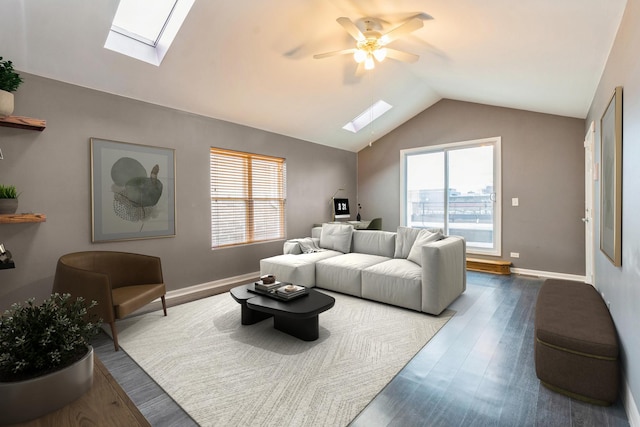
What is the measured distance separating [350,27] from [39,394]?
3.01 meters

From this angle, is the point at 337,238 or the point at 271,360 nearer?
the point at 271,360

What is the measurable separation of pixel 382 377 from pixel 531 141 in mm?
4620

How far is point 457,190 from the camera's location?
567 cm

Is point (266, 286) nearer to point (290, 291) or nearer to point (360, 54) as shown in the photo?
point (290, 291)

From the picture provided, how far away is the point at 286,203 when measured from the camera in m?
5.32

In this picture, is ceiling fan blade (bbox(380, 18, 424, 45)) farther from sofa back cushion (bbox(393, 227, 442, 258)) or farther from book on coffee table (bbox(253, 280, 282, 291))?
book on coffee table (bbox(253, 280, 282, 291))

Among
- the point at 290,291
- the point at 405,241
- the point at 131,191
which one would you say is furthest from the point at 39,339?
the point at 405,241

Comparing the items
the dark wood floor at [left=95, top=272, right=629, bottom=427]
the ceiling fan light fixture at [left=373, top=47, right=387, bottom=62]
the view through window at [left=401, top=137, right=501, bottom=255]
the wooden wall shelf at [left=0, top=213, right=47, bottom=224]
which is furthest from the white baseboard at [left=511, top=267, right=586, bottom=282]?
the wooden wall shelf at [left=0, top=213, right=47, bottom=224]

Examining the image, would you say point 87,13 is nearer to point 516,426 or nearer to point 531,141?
point 516,426

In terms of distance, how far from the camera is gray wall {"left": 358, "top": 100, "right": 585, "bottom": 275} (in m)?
4.52

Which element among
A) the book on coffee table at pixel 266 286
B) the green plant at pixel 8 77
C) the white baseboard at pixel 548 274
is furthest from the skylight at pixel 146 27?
the white baseboard at pixel 548 274

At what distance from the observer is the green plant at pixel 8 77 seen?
2473 mm

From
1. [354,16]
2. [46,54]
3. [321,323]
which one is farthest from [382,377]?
[46,54]

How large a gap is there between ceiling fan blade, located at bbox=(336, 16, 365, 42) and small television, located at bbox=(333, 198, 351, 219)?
3.69m
